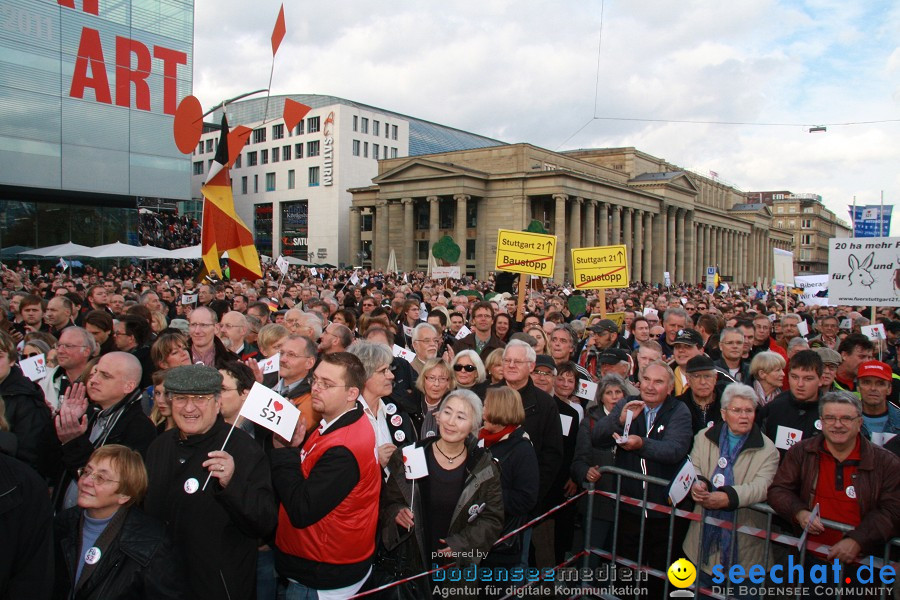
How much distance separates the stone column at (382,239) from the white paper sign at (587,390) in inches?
2229

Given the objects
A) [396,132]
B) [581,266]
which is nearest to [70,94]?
[581,266]

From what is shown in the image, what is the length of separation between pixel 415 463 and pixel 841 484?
2867mm

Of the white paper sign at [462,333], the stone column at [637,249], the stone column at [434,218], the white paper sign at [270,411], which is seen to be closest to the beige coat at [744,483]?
the white paper sign at [270,411]

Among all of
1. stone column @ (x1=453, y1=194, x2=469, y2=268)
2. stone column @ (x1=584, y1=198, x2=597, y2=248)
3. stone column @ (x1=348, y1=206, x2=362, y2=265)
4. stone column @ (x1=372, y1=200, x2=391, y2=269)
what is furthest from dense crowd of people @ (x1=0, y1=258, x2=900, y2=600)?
stone column @ (x1=348, y1=206, x2=362, y2=265)

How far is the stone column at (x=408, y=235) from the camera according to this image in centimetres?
6084

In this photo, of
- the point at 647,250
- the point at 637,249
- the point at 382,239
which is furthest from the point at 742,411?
the point at 647,250

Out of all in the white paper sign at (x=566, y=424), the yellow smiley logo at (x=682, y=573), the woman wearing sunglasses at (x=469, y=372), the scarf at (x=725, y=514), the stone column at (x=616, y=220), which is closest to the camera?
the scarf at (x=725, y=514)

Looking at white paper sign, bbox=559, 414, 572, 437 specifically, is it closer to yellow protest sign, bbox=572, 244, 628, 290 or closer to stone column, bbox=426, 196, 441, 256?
yellow protest sign, bbox=572, 244, 628, 290

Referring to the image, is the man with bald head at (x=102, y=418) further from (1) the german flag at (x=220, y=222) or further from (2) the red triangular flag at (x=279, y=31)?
(2) the red triangular flag at (x=279, y=31)

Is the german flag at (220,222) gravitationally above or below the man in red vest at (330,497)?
above

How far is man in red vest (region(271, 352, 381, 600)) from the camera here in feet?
10.5

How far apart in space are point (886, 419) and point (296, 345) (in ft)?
17.4

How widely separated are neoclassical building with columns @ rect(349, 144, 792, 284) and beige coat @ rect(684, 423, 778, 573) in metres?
43.4

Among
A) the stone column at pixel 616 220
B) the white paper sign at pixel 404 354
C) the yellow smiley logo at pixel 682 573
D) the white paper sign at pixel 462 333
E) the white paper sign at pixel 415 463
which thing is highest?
the stone column at pixel 616 220
